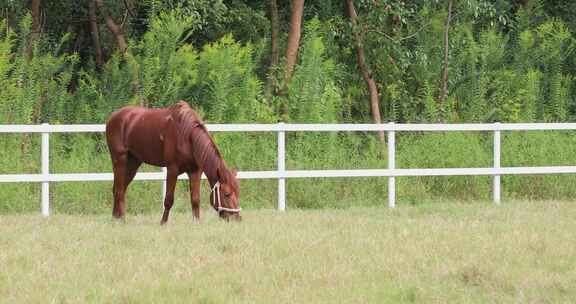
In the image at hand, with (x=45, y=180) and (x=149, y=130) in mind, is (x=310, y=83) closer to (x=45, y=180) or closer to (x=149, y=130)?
(x=45, y=180)

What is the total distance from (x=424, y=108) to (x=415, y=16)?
2.27m

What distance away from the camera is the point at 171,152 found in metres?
12.6

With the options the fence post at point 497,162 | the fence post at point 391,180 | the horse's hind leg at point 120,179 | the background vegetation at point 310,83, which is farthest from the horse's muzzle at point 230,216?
the fence post at point 497,162

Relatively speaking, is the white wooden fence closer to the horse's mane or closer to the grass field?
the grass field

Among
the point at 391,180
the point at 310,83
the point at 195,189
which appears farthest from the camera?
the point at 310,83

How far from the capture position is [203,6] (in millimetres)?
18547

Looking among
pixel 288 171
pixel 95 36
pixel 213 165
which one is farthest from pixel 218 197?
pixel 95 36

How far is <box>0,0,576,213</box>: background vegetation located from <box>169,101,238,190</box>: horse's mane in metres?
3.45

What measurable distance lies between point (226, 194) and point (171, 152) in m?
0.96

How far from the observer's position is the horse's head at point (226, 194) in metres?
12.2

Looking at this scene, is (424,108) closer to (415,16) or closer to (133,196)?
(415,16)

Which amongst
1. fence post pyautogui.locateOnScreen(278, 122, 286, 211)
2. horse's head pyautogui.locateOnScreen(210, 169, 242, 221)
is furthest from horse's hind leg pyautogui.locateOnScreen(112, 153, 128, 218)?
fence post pyautogui.locateOnScreen(278, 122, 286, 211)

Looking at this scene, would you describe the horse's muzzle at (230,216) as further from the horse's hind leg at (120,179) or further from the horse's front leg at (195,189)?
the horse's hind leg at (120,179)

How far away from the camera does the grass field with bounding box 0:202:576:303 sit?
8227mm
